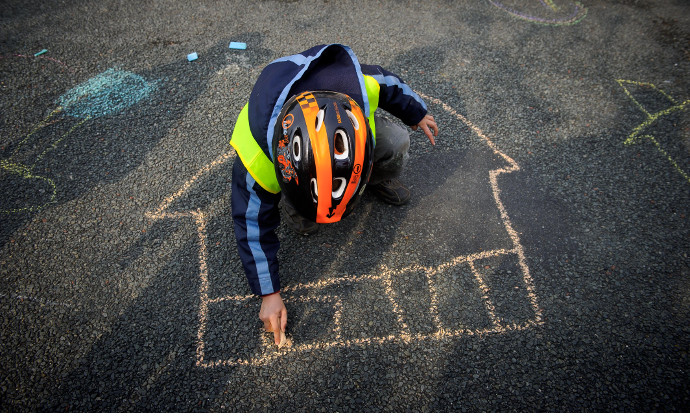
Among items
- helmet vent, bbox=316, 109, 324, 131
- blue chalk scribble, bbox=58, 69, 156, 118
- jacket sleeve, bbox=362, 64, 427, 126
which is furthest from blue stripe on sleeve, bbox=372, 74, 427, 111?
blue chalk scribble, bbox=58, 69, 156, 118

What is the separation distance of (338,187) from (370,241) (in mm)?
1051

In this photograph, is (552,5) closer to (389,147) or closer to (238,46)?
(389,147)

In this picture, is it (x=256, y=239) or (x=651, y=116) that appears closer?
(x=256, y=239)

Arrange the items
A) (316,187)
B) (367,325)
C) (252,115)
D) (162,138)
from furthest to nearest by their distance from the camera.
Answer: (162,138), (367,325), (252,115), (316,187)

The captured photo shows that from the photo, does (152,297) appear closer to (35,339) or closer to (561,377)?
(35,339)

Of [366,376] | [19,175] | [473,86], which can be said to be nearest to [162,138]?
[19,175]

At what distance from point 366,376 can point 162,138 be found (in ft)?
9.21

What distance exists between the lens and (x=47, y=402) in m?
2.19

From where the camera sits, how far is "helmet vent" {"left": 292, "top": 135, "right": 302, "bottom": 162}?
1791mm

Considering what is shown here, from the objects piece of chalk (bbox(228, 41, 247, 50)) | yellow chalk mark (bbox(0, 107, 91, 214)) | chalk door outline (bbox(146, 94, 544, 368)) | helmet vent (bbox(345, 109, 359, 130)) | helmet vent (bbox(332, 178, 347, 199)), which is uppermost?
helmet vent (bbox(345, 109, 359, 130))

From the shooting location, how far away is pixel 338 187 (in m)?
1.91

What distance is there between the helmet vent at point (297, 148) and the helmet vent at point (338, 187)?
0.23 meters

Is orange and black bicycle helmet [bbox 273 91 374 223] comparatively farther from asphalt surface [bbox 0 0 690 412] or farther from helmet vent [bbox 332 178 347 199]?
asphalt surface [bbox 0 0 690 412]

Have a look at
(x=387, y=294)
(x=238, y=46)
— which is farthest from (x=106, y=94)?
(x=387, y=294)
